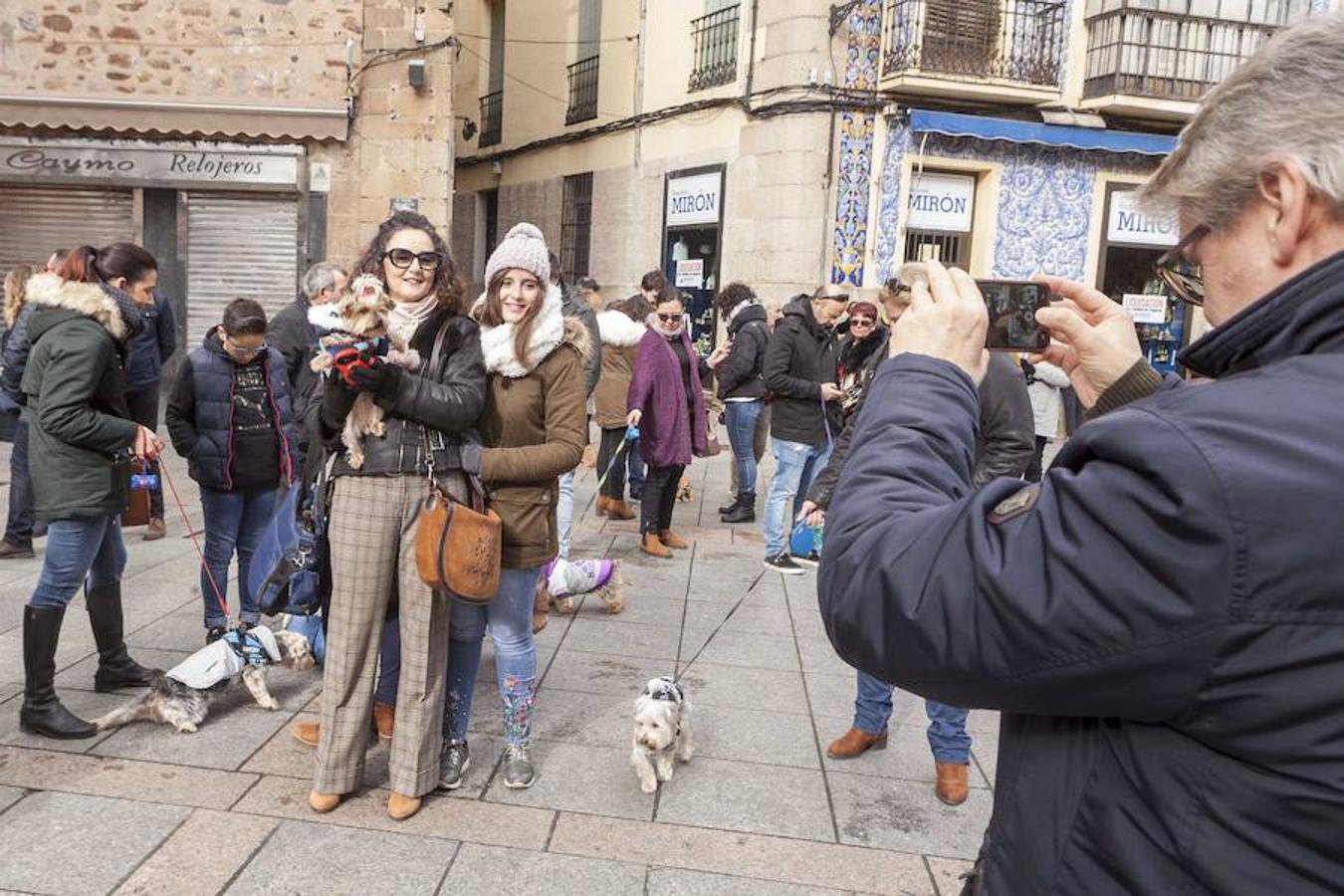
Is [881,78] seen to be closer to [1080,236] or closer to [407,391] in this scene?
[1080,236]

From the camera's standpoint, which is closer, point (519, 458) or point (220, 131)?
point (519, 458)

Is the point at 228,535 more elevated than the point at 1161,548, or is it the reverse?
the point at 1161,548

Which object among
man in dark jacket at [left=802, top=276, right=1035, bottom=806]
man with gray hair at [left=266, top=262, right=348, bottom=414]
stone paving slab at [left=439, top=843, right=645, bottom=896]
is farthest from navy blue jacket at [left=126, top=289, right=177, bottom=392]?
man in dark jacket at [left=802, top=276, right=1035, bottom=806]

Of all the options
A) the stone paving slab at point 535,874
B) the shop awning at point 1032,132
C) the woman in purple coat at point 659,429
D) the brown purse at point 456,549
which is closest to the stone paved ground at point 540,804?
the stone paving slab at point 535,874

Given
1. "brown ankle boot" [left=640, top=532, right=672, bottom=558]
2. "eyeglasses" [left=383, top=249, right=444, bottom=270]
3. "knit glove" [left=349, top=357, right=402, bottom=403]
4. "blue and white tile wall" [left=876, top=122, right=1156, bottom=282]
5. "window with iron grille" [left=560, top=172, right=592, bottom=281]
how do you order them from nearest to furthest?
"knit glove" [left=349, top=357, right=402, bottom=403] < "eyeglasses" [left=383, top=249, right=444, bottom=270] < "brown ankle boot" [left=640, top=532, right=672, bottom=558] < "blue and white tile wall" [left=876, top=122, right=1156, bottom=282] < "window with iron grille" [left=560, top=172, right=592, bottom=281]

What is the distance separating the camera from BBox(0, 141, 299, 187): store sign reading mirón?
12.2m

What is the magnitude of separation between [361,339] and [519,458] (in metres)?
0.71

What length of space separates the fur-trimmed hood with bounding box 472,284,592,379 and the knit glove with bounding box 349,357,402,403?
446mm

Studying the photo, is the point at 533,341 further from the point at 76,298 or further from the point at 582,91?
the point at 582,91

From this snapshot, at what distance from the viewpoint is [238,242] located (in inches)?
488

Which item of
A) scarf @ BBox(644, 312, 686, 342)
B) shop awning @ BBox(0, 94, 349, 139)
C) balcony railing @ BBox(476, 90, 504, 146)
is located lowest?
scarf @ BBox(644, 312, 686, 342)

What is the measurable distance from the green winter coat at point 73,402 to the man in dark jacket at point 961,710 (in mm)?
2872

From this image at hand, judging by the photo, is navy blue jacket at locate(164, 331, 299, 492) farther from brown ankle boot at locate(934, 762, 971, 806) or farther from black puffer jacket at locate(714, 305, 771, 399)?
black puffer jacket at locate(714, 305, 771, 399)

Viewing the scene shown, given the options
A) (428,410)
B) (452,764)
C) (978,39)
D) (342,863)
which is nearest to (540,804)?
(452,764)
